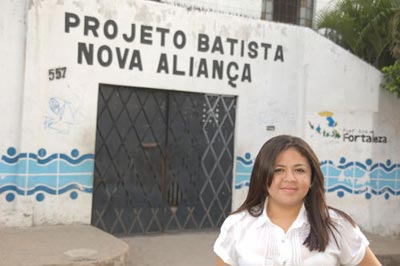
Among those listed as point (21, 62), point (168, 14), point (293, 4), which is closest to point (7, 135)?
point (21, 62)

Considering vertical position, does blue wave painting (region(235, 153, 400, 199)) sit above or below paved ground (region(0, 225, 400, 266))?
above

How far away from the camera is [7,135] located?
20.4 ft

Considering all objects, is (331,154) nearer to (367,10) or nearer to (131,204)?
(367,10)

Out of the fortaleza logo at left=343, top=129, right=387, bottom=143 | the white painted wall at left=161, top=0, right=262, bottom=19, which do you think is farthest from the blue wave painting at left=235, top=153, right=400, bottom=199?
the white painted wall at left=161, top=0, right=262, bottom=19

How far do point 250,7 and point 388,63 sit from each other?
2809 millimetres

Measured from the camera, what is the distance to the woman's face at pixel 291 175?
216cm

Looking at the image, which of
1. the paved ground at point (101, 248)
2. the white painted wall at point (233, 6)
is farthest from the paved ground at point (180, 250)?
the white painted wall at point (233, 6)

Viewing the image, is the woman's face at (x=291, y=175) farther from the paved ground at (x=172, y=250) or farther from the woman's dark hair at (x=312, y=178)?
the paved ground at (x=172, y=250)

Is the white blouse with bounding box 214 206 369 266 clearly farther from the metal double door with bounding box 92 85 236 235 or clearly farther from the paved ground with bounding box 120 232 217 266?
the metal double door with bounding box 92 85 236 235

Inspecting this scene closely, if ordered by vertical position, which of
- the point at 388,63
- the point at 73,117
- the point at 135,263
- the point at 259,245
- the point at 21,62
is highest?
the point at 388,63

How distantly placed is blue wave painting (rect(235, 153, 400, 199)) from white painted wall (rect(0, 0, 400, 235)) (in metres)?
0.02

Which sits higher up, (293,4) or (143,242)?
(293,4)

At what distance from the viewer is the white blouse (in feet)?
6.88

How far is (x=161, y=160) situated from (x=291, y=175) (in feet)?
17.2
